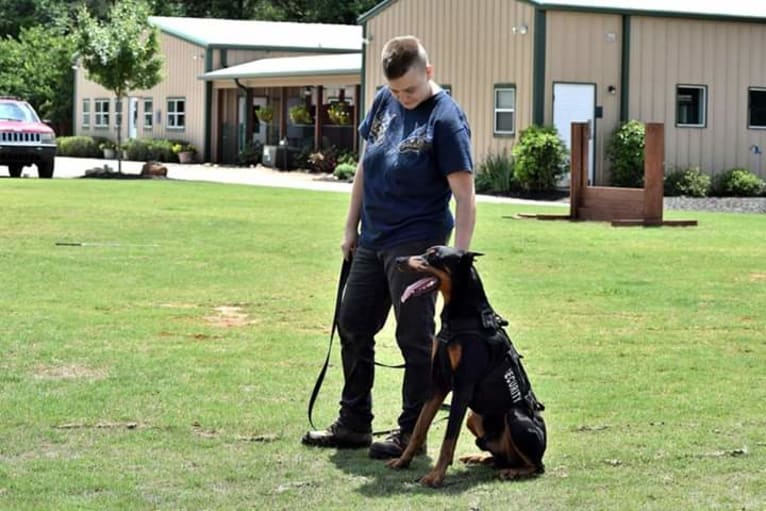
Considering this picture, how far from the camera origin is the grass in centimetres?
602

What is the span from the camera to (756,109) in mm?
34031

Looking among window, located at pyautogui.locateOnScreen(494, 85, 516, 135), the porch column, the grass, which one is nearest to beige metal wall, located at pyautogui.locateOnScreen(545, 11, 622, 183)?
window, located at pyautogui.locateOnScreen(494, 85, 516, 135)

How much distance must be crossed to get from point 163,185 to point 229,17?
1734 inches

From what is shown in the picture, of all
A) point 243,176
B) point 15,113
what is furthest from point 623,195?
point 243,176

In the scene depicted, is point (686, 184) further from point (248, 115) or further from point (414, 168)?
point (414, 168)

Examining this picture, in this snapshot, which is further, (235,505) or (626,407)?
(626,407)

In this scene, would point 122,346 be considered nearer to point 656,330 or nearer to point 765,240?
point 656,330

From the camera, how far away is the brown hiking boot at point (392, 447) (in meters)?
6.60

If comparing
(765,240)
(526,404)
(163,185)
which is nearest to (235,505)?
(526,404)

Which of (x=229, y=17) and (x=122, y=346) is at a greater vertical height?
(x=229, y=17)

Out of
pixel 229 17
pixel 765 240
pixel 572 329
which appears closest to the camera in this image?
pixel 572 329

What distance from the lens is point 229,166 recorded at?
152 ft

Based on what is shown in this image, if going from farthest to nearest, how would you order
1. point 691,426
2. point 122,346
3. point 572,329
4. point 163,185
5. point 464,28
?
Answer: point 464,28
point 163,185
point 572,329
point 122,346
point 691,426

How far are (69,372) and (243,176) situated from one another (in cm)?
3075
